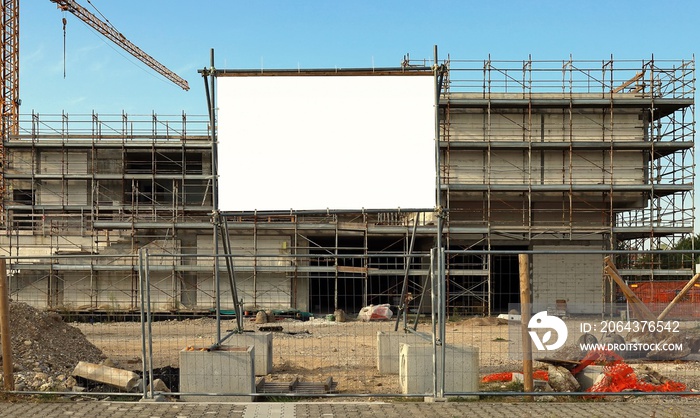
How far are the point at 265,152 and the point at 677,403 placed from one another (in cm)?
658

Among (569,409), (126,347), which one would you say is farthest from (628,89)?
(569,409)

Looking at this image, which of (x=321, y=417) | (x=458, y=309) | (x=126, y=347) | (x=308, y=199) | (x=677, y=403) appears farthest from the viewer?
(x=458, y=309)

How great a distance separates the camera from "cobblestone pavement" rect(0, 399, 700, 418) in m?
7.32

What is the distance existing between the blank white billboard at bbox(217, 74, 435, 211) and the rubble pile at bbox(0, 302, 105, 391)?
3529 mm

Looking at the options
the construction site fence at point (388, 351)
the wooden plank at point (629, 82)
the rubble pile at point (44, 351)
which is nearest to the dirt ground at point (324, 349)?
the construction site fence at point (388, 351)

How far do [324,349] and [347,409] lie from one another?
931cm

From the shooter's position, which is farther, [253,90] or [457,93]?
[457,93]

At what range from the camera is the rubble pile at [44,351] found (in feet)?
30.1

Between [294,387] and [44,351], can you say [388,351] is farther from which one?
[44,351]

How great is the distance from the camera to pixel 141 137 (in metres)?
32.0

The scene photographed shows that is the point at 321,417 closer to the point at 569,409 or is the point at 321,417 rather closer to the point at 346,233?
the point at 569,409

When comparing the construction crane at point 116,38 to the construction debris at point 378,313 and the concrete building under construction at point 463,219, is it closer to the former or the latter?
the concrete building under construction at point 463,219

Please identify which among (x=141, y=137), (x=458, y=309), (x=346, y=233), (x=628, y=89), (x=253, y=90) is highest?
(x=628, y=89)

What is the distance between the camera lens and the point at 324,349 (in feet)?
55.1
